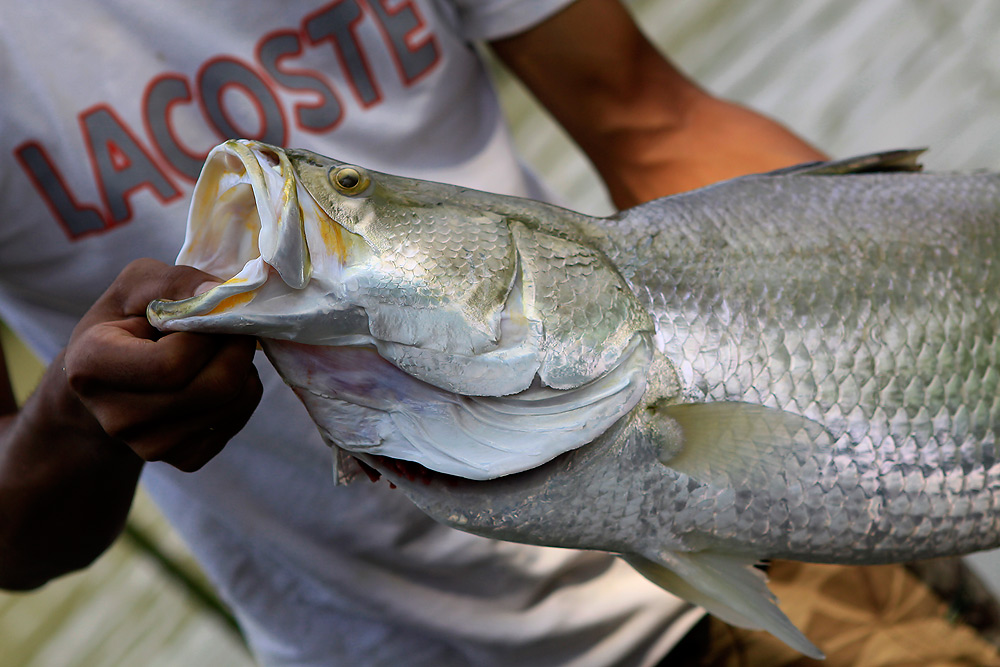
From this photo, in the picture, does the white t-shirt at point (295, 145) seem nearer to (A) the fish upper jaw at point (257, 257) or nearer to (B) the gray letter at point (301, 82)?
(B) the gray letter at point (301, 82)

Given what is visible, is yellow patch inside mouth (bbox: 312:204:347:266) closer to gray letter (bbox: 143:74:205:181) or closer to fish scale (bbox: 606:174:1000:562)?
fish scale (bbox: 606:174:1000:562)

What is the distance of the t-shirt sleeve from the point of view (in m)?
1.29

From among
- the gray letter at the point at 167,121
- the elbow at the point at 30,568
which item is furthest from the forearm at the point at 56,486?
the gray letter at the point at 167,121

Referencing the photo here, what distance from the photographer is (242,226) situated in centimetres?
69

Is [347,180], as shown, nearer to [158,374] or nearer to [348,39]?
[158,374]

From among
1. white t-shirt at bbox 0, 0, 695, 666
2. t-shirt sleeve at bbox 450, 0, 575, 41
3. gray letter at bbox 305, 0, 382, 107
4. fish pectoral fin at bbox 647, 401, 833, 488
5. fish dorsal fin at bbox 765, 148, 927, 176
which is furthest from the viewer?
t-shirt sleeve at bbox 450, 0, 575, 41

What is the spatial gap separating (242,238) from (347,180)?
10 cm

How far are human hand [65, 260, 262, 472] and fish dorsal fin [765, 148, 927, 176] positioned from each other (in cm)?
61

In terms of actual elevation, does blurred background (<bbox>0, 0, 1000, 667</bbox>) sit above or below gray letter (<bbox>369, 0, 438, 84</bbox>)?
below

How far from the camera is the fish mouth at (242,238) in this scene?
0.60 m

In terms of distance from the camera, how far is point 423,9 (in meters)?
1.24

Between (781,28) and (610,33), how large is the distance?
274cm

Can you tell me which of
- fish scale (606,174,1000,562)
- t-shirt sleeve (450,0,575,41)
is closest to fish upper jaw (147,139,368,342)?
fish scale (606,174,1000,562)

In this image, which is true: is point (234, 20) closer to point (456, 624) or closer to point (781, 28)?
point (456, 624)
